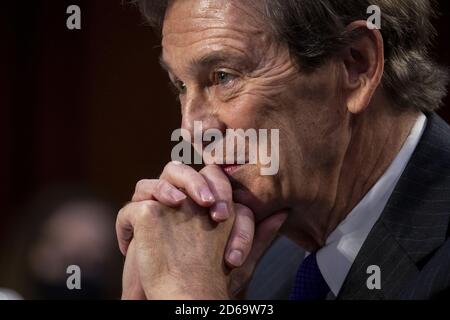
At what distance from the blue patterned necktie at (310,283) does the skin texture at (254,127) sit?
0.15 metres

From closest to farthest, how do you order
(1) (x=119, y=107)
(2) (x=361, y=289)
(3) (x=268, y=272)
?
(2) (x=361, y=289)
(3) (x=268, y=272)
(1) (x=119, y=107)

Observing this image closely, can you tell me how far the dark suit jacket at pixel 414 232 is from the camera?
1.69m

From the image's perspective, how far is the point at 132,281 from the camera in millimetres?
1652

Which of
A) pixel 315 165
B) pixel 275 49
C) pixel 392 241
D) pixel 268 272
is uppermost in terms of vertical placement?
pixel 275 49

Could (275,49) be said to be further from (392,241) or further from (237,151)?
Result: (392,241)

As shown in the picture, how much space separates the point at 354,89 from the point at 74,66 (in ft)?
6.06

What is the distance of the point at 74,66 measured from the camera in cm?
336

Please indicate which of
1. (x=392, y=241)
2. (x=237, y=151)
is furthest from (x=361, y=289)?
(x=237, y=151)

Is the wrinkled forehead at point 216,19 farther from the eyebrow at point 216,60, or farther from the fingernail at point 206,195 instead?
the fingernail at point 206,195

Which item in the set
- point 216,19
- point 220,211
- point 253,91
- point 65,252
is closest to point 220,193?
point 220,211

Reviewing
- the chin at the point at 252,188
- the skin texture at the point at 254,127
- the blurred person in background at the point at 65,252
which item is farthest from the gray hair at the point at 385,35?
the blurred person in background at the point at 65,252

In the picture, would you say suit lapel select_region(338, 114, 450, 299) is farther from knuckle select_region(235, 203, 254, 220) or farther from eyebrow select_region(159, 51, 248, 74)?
eyebrow select_region(159, 51, 248, 74)

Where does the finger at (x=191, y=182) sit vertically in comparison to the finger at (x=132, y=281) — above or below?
above

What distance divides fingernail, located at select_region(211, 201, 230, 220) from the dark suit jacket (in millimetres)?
348
